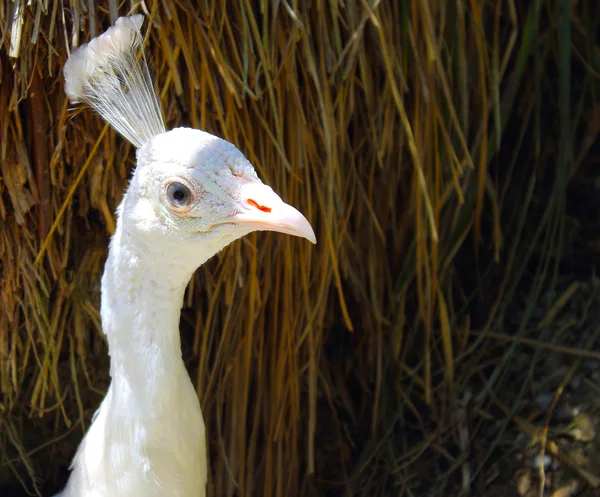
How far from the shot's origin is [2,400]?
1795 mm

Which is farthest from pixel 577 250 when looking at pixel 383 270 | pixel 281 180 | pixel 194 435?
pixel 194 435

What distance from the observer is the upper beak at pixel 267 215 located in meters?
0.97

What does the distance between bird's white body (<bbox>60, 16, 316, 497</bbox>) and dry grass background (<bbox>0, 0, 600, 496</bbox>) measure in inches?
5.9

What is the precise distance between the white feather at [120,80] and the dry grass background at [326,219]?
0.10 meters

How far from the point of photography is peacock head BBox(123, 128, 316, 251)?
0.98 metres

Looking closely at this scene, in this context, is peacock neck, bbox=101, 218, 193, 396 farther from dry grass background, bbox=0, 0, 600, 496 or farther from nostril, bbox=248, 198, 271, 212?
dry grass background, bbox=0, 0, 600, 496

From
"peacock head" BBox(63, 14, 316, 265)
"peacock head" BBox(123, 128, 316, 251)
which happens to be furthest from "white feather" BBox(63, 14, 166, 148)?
"peacock head" BBox(123, 128, 316, 251)

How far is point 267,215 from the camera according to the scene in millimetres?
971

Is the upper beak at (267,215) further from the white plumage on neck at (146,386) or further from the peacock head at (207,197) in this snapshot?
the white plumage on neck at (146,386)

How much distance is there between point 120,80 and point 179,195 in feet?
0.92

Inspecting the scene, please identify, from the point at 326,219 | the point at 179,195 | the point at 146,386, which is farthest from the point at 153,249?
the point at 326,219

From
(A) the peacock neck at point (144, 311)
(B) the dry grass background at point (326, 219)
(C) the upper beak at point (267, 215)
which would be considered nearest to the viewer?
(C) the upper beak at point (267, 215)

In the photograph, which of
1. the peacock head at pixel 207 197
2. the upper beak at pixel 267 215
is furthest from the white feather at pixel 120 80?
the upper beak at pixel 267 215

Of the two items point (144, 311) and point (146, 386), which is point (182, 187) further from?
point (146, 386)
